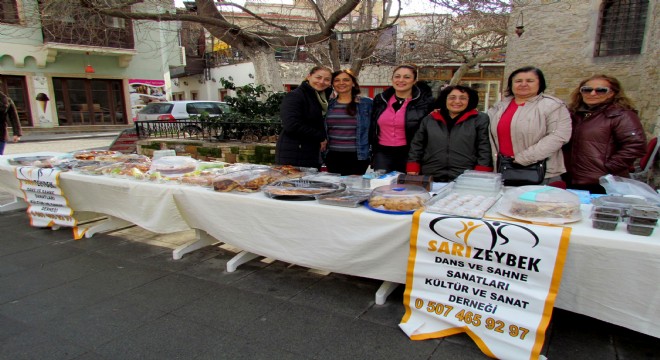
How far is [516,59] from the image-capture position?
10.0 meters

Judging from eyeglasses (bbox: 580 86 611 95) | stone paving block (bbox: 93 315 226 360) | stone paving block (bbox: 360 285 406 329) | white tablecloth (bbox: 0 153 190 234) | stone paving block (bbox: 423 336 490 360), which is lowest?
stone paving block (bbox: 93 315 226 360)

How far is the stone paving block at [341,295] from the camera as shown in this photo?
2512mm

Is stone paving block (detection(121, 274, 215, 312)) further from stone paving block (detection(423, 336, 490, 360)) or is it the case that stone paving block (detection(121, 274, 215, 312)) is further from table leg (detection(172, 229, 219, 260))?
stone paving block (detection(423, 336, 490, 360))

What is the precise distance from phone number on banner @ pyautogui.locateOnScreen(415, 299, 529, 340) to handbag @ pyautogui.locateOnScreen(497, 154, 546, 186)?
124 centimetres

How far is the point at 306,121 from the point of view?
3.69 metres

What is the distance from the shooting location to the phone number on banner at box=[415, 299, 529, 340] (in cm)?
190

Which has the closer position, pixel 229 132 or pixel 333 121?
pixel 333 121

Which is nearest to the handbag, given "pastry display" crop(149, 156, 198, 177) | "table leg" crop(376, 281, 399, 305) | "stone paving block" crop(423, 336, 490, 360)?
"table leg" crop(376, 281, 399, 305)

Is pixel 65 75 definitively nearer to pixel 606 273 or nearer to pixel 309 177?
pixel 309 177

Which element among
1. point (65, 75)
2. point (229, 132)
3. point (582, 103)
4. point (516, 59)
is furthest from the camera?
point (65, 75)

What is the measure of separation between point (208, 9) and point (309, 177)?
20.6 feet

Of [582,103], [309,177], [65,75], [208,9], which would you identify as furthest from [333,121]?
[65,75]

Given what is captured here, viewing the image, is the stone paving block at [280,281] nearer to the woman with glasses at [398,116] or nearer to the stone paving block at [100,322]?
the stone paving block at [100,322]

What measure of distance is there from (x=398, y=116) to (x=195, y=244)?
219 centimetres
